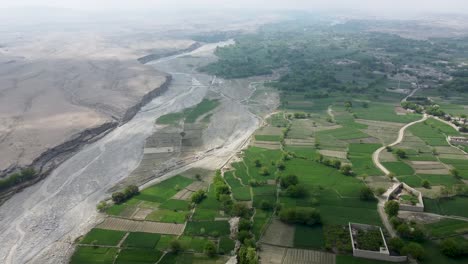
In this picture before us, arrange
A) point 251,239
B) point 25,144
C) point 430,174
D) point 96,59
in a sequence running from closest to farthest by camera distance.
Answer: point 251,239, point 430,174, point 25,144, point 96,59

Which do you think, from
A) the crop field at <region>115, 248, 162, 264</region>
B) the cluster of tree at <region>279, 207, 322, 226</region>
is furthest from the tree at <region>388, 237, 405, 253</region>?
the crop field at <region>115, 248, 162, 264</region>

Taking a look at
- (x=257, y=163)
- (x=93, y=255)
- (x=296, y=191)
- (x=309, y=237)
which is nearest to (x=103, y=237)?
(x=93, y=255)

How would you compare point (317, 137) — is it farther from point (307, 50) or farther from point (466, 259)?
point (307, 50)

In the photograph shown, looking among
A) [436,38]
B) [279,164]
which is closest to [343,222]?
[279,164]

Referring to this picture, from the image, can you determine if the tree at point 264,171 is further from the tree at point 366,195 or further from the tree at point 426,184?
the tree at point 426,184

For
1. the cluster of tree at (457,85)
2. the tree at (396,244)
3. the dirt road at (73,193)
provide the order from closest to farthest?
1. the tree at (396,244)
2. the dirt road at (73,193)
3. the cluster of tree at (457,85)

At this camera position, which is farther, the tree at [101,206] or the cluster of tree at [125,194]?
the cluster of tree at [125,194]

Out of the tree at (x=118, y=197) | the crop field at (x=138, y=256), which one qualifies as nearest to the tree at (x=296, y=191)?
the crop field at (x=138, y=256)

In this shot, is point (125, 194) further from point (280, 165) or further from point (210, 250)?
point (280, 165)
